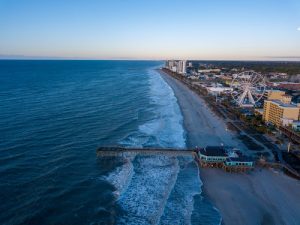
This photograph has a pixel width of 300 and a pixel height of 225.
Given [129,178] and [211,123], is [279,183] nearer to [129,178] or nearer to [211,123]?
[129,178]

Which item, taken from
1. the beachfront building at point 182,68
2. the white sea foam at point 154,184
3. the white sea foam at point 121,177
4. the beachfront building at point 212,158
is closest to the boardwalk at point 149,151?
the white sea foam at point 154,184

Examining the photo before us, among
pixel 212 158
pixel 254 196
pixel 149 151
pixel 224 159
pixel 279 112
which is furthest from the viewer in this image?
pixel 279 112

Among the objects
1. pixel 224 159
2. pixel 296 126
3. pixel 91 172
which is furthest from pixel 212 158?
pixel 296 126

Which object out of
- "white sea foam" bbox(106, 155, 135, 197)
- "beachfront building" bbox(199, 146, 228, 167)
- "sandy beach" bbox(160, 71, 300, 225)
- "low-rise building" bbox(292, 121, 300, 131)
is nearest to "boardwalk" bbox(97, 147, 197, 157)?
"white sea foam" bbox(106, 155, 135, 197)

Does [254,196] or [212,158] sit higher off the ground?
[212,158]

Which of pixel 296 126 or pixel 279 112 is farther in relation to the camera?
pixel 279 112

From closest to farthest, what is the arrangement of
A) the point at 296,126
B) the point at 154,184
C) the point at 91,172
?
the point at 154,184 < the point at 91,172 < the point at 296,126

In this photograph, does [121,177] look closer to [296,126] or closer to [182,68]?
[296,126]

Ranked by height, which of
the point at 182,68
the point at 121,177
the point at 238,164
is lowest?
the point at 182,68

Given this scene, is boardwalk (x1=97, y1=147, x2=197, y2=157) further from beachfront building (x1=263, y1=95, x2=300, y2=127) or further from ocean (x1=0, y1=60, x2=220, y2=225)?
beachfront building (x1=263, y1=95, x2=300, y2=127)
